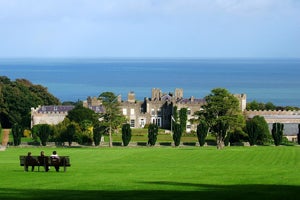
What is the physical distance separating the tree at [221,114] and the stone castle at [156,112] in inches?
749

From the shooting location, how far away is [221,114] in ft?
240

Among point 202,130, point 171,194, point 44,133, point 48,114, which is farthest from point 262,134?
point 171,194

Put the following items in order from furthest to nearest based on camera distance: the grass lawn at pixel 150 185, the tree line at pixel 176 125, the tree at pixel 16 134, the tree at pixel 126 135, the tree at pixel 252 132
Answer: the tree at pixel 252 132
the tree at pixel 126 135
the tree at pixel 16 134
the tree line at pixel 176 125
the grass lawn at pixel 150 185

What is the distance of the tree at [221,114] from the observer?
71500 millimetres

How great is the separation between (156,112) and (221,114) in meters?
26.9

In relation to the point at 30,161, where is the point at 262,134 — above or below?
above

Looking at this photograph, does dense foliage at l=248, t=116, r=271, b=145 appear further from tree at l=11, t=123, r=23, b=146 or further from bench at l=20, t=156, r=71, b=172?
bench at l=20, t=156, r=71, b=172

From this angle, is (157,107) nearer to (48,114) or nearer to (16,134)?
(48,114)

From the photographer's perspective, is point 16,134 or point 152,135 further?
point 152,135

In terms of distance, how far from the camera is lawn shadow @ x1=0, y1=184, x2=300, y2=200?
19484 millimetres

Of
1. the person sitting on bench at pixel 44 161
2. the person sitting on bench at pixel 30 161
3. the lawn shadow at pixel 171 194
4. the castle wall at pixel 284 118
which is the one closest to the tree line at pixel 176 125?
the castle wall at pixel 284 118

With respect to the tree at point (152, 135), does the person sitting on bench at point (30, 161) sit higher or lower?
lower

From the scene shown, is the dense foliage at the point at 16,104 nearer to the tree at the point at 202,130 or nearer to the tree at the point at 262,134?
the tree at the point at 202,130

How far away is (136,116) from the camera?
99500 millimetres
